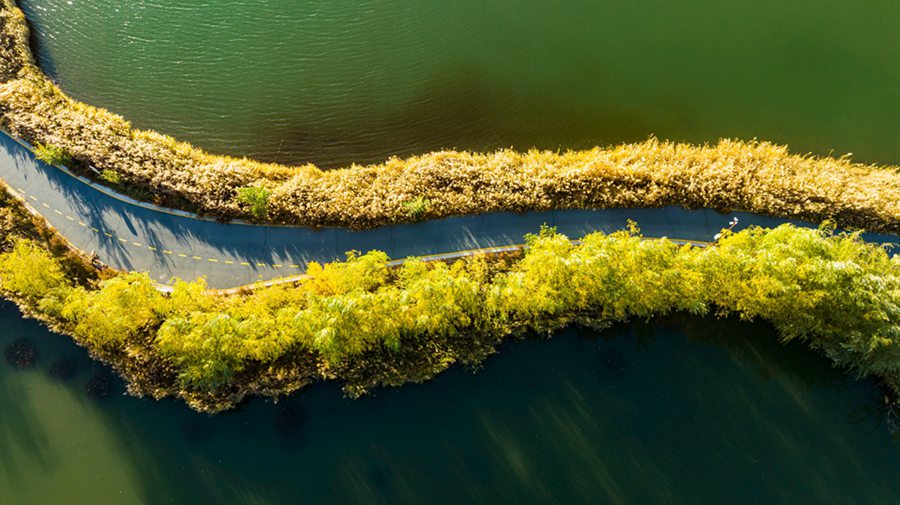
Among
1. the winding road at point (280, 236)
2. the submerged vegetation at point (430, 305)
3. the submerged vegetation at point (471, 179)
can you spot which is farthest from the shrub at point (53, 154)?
the submerged vegetation at point (430, 305)

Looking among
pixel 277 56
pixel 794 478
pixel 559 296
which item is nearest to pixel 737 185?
Result: pixel 559 296

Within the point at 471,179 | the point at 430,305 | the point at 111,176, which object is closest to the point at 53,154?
the point at 111,176

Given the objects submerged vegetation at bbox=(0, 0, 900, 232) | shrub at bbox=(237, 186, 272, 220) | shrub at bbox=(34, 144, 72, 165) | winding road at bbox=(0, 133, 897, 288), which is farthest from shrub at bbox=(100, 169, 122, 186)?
shrub at bbox=(237, 186, 272, 220)

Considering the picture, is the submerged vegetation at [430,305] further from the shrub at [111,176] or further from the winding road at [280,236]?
the shrub at [111,176]

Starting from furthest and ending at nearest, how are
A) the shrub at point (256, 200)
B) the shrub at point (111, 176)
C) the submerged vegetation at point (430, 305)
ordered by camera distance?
1. the shrub at point (111, 176)
2. the shrub at point (256, 200)
3. the submerged vegetation at point (430, 305)

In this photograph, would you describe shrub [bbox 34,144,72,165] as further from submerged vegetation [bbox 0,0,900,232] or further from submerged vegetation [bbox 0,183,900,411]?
submerged vegetation [bbox 0,183,900,411]

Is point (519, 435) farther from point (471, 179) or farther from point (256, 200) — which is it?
point (256, 200)
